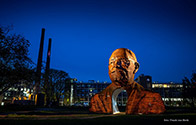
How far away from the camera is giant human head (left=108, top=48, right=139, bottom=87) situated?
16422mm

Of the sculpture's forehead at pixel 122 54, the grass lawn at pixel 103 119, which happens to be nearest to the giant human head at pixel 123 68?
the sculpture's forehead at pixel 122 54

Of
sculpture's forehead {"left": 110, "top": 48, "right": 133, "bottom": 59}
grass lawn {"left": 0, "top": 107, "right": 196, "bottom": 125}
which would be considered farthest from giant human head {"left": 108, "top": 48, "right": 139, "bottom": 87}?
grass lawn {"left": 0, "top": 107, "right": 196, "bottom": 125}

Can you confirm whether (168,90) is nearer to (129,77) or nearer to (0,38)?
(129,77)

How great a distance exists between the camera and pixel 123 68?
16.5 meters

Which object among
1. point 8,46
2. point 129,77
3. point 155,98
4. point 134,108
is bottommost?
point 134,108

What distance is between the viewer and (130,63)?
55.2ft

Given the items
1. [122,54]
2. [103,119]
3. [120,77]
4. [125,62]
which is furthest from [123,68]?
[103,119]

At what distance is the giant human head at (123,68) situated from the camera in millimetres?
16422

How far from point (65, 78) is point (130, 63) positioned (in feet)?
91.9

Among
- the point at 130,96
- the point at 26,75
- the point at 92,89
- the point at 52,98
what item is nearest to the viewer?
the point at 130,96

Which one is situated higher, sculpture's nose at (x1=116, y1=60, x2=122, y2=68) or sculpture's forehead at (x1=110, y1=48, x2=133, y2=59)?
sculpture's forehead at (x1=110, y1=48, x2=133, y2=59)

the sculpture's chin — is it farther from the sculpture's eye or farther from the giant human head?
the sculpture's eye

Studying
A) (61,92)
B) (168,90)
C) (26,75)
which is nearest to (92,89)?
(168,90)

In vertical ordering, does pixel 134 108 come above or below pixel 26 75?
below
